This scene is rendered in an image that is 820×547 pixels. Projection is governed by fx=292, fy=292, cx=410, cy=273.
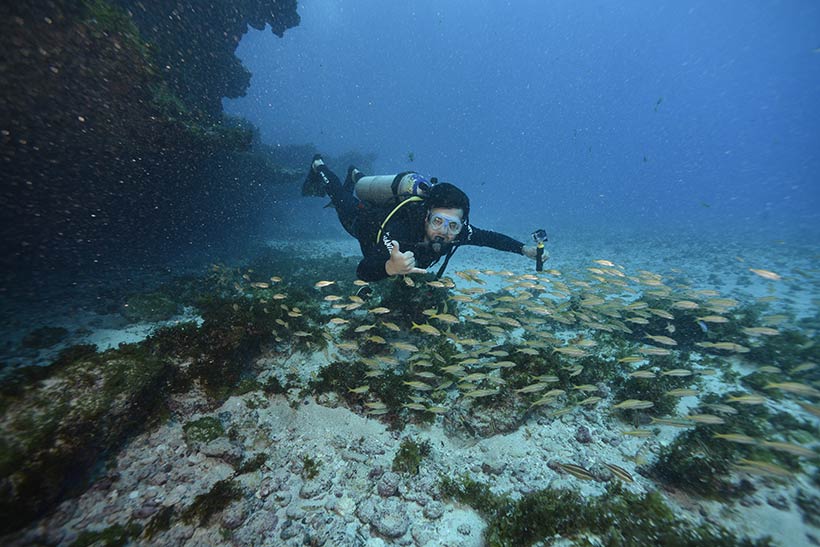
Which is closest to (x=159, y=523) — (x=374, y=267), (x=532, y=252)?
(x=374, y=267)

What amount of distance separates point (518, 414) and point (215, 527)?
435cm

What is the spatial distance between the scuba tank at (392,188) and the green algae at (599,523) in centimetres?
584

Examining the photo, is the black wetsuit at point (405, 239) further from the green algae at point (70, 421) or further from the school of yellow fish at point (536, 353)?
the green algae at point (70, 421)

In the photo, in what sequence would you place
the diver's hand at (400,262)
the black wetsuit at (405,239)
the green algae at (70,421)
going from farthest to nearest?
the black wetsuit at (405,239) → the diver's hand at (400,262) → the green algae at (70,421)

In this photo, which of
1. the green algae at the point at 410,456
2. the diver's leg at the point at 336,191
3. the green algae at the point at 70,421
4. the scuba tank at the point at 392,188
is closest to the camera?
the green algae at the point at 70,421

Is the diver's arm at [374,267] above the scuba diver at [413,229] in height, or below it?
below

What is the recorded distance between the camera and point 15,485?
9.67ft

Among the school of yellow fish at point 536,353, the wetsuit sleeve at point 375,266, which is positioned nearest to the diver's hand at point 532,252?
the school of yellow fish at point 536,353

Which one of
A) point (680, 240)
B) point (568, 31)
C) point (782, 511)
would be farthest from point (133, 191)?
point (568, 31)

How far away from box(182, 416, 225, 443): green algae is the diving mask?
515cm

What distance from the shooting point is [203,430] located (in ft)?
14.1

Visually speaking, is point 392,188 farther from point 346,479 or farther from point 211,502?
point 211,502

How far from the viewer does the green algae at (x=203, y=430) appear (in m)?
4.21

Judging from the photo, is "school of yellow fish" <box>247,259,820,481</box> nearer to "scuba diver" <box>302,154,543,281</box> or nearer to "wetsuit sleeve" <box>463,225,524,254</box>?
"scuba diver" <box>302,154,543,281</box>
